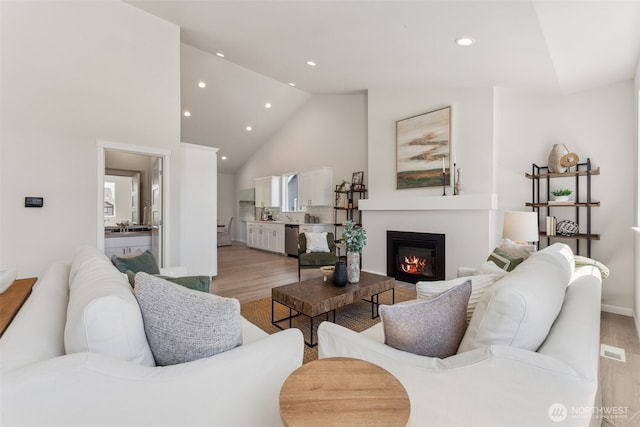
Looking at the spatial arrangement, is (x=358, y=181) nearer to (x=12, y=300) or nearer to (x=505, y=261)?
(x=505, y=261)

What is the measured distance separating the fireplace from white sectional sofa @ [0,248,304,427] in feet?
11.5

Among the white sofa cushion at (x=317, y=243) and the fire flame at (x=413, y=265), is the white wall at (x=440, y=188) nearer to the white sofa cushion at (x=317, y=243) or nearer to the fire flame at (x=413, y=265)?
the fire flame at (x=413, y=265)

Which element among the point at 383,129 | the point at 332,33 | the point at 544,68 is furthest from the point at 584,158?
the point at 332,33

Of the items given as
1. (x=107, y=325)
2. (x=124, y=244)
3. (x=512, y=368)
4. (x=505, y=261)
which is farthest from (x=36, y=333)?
(x=124, y=244)

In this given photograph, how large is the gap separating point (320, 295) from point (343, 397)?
70.1 inches

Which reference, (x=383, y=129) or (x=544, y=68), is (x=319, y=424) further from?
(x=383, y=129)

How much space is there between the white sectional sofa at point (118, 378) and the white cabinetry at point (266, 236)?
20.6 ft

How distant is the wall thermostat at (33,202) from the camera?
2.96m

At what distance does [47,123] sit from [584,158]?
604 centimetres

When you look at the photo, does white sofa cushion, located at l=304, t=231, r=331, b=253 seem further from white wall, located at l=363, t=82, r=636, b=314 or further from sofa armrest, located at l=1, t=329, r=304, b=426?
sofa armrest, located at l=1, t=329, r=304, b=426

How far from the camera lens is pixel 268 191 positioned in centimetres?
819

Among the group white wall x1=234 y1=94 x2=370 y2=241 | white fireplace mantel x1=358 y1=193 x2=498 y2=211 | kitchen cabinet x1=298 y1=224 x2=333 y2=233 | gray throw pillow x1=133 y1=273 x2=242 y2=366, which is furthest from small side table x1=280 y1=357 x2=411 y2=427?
kitchen cabinet x1=298 y1=224 x2=333 y2=233

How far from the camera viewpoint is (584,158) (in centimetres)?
345

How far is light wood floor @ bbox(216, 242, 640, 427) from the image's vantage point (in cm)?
180
